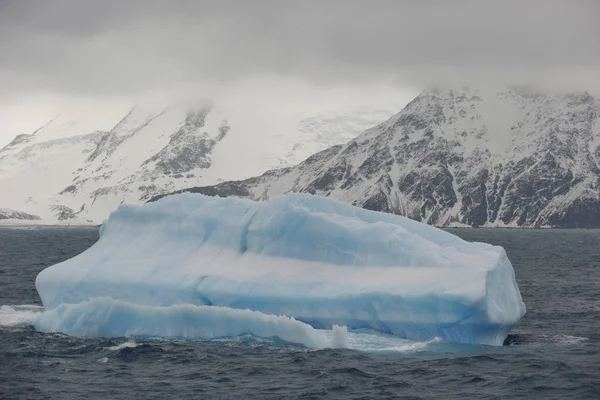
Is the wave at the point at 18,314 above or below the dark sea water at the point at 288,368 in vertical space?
above

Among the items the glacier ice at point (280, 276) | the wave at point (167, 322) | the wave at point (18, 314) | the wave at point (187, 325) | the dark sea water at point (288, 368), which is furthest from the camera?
the wave at point (18, 314)

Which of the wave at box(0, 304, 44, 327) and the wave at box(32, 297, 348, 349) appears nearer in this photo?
the wave at box(32, 297, 348, 349)

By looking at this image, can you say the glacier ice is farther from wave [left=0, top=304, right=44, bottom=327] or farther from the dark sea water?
wave [left=0, top=304, right=44, bottom=327]

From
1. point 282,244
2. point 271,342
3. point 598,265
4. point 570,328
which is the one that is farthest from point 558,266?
point 271,342

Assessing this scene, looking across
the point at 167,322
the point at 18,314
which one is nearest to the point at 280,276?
the point at 167,322

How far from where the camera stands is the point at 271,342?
36.6 metres

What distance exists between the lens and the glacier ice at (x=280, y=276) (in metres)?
37.1

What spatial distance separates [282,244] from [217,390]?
44.5ft

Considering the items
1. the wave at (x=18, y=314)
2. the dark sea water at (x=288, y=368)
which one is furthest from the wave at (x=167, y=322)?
the wave at (x=18, y=314)

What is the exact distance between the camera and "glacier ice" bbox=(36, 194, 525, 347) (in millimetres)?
37094

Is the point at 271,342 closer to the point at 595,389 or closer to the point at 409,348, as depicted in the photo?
the point at 409,348

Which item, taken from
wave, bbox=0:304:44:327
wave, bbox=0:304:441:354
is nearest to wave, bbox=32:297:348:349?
wave, bbox=0:304:441:354

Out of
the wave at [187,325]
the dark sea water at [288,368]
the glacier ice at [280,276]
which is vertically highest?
the glacier ice at [280,276]

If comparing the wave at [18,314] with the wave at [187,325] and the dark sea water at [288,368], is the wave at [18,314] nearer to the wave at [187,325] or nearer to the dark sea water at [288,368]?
the dark sea water at [288,368]
